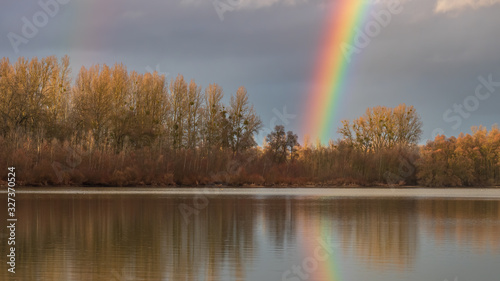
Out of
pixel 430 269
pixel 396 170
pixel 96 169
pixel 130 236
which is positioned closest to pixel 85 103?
pixel 96 169

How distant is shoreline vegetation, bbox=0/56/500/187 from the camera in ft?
244

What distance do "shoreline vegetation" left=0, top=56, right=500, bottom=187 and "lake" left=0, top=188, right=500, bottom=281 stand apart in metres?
42.1

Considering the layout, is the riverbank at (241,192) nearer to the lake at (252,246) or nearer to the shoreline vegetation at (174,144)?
the shoreline vegetation at (174,144)

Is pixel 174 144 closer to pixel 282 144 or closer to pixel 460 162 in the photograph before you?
pixel 282 144

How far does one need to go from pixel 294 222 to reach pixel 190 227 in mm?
4978

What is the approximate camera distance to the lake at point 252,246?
16031 millimetres

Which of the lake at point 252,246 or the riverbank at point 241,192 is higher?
the lake at point 252,246

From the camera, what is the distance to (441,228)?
26656 millimetres

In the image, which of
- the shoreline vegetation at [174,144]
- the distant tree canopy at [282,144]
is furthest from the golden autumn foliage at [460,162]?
the distant tree canopy at [282,144]

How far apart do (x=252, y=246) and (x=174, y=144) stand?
71589 millimetres

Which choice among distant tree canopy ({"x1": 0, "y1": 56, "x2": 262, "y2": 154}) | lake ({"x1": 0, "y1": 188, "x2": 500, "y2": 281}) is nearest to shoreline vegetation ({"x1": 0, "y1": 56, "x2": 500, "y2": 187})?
distant tree canopy ({"x1": 0, "y1": 56, "x2": 262, "y2": 154})

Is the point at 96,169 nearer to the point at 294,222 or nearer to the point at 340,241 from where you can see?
the point at 294,222

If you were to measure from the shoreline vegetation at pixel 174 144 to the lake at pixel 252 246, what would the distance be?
42061 mm

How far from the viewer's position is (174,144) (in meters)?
91.6
